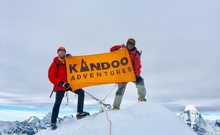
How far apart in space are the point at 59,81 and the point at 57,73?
1.20 feet

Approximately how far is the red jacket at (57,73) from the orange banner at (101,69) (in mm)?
297

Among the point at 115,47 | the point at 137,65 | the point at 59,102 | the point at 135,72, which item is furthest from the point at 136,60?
the point at 59,102

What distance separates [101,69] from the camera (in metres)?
17.6

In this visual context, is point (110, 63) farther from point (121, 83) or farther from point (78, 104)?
point (78, 104)

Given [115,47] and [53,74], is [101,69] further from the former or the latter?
[53,74]

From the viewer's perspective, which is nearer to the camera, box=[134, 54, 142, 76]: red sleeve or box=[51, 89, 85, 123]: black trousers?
box=[51, 89, 85, 123]: black trousers

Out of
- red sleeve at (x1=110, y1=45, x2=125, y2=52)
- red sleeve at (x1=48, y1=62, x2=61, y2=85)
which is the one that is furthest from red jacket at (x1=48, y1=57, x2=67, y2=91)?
red sleeve at (x1=110, y1=45, x2=125, y2=52)

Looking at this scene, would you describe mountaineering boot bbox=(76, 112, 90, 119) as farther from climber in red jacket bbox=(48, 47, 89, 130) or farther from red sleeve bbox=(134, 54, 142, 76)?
red sleeve bbox=(134, 54, 142, 76)

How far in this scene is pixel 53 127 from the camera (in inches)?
689

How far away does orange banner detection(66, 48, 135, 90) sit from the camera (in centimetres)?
1747

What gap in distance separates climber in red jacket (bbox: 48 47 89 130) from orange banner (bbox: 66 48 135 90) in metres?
0.31

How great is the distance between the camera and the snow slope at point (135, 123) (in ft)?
50.8

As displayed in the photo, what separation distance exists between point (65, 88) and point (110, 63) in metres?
2.21

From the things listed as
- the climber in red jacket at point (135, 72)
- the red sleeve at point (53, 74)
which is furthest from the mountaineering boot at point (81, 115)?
the red sleeve at point (53, 74)
